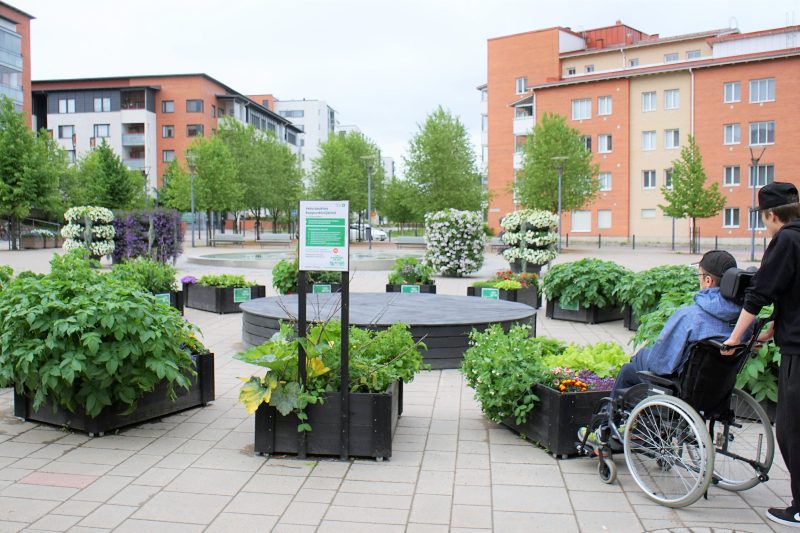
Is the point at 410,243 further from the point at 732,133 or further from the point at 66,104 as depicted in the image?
the point at 66,104

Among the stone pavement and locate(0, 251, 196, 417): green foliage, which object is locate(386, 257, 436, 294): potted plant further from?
locate(0, 251, 196, 417): green foliage

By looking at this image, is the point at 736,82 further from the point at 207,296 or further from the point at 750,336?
the point at 750,336

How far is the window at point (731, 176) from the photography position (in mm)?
49438

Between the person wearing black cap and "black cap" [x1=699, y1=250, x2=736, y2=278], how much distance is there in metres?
0.40

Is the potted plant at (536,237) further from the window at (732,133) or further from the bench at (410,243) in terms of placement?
the window at (732,133)

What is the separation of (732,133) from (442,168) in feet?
64.9

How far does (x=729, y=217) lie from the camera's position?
4981cm

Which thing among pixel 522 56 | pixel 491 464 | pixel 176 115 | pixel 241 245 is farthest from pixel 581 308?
pixel 176 115

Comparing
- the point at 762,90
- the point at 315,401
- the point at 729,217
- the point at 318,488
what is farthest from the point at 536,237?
the point at 762,90

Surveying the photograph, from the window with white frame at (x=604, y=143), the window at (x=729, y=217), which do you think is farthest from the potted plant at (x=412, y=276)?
the window with white frame at (x=604, y=143)

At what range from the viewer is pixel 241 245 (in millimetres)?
41875

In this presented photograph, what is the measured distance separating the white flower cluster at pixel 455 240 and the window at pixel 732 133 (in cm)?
3503

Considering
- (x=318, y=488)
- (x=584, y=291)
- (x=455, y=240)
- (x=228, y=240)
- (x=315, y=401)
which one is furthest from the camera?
(x=228, y=240)

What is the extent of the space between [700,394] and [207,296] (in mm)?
10891
